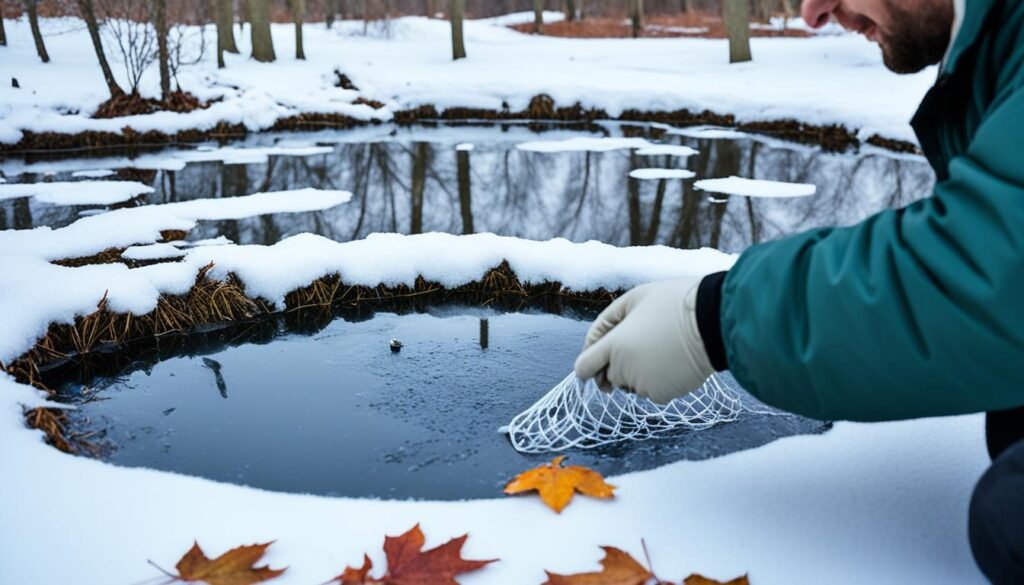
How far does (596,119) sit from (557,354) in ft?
37.0

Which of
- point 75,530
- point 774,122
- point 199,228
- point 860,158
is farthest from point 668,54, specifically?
point 75,530

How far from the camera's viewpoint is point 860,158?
1016 cm

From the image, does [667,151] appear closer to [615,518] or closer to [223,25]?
[615,518]

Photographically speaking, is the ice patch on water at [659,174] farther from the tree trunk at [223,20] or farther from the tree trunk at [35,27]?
the tree trunk at [35,27]

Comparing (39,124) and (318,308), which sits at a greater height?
(39,124)

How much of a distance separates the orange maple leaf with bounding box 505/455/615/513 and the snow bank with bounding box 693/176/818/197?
6.44m

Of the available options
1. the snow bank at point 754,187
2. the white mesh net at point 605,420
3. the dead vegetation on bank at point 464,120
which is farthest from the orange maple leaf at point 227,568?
the dead vegetation on bank at point 464,120

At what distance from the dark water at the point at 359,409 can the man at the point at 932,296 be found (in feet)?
4.27

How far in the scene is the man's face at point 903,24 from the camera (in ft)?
5.03

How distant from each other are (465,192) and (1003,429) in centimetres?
735

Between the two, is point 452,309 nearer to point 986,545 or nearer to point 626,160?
point 986,545

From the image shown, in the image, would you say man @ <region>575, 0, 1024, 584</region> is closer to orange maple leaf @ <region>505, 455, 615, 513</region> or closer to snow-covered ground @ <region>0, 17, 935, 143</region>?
orange maple leaf @ <region>505, 455, 615, 513</region>

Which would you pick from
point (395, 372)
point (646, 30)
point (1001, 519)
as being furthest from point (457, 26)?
point (1001, 519)

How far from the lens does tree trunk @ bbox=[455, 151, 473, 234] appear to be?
7230 millimetres
